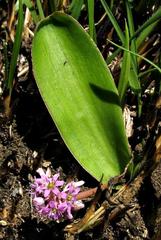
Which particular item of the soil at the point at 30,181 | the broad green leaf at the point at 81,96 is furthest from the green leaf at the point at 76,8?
the soil at the point at 30,181

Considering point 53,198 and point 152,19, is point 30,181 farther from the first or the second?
point 152,19

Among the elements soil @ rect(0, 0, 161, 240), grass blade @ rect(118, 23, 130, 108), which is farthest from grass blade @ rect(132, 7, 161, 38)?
soil @ rect(0, 0, 161, 240)

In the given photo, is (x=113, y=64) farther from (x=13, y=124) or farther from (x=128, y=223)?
(x=128, y=223)

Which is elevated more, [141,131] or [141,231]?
[141,131]

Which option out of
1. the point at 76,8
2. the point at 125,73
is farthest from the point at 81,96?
the point at 76,8

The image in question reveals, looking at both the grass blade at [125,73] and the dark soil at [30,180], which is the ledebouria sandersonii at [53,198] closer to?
the dark soil at [30,180]

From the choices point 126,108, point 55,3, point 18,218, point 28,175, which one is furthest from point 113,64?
point 18,218

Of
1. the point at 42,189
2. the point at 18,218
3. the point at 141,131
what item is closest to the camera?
the point at 42,189
